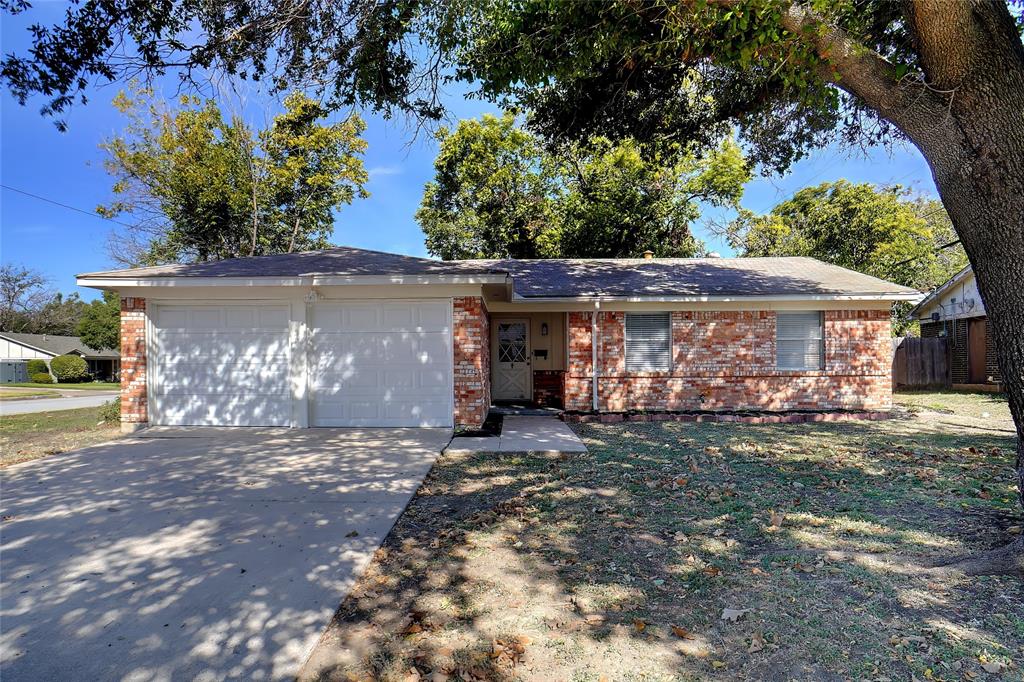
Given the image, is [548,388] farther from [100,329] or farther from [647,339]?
[100,329]

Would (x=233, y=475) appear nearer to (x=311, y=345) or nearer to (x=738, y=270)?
(x=311, y=345)

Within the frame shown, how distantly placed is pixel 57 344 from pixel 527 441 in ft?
155

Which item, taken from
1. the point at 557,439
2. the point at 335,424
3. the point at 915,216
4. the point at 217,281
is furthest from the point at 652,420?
the point at 915,216

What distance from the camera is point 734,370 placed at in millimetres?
10844

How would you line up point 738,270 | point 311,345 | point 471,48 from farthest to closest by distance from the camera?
1. point 738,270
2. point 311,345
3. point 471,48

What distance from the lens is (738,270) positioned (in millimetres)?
12703

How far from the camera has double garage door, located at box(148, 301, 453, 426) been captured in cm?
870

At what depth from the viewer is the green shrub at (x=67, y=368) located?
3281 cm

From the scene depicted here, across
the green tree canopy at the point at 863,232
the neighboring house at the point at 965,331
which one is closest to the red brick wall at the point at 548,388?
the neighboring house at the point at 965,331

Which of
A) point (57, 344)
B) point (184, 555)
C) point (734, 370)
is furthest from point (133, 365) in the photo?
point (57, 344)

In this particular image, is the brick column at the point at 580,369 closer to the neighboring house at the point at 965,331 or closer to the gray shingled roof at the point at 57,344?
the neighboring house at the point at 965,331

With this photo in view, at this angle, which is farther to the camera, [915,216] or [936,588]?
[915,216]

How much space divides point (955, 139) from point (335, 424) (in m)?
8.66

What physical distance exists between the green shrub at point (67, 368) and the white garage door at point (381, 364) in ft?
116
